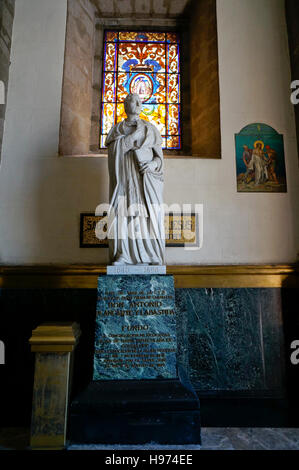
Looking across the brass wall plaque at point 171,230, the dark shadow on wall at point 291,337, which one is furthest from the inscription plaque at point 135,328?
the dark shadow on wall at point 291,337

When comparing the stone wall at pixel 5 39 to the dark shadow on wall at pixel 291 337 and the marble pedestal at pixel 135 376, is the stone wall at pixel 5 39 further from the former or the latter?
Result: the dark shadow on wall at pixel 291 337

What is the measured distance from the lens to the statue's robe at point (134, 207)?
9.80 ft

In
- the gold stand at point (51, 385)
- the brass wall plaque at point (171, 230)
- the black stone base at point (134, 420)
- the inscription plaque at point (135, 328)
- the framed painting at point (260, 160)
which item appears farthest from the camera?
the framed painting at point (260, 160)

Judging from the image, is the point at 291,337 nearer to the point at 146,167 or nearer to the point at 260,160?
the point at 260,160

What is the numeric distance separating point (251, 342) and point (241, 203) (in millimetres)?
1700

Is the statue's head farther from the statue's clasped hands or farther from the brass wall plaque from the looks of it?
the brass wall plaque

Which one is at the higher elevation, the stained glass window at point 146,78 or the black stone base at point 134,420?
the stained glass window at point 146,78

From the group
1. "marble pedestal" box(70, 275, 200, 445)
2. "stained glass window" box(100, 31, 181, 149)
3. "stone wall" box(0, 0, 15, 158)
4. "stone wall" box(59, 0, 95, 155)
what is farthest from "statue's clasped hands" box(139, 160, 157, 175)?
"stone wall" box(0, 0, 15, 158)

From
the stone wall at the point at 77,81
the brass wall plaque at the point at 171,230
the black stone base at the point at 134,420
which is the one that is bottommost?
the black stone base at the point at 134,420

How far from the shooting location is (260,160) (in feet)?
13.7

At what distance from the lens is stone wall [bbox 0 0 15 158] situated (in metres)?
4.12

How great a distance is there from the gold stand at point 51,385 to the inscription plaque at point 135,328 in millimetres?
267

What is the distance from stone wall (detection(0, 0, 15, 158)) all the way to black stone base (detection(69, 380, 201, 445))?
3513mm
